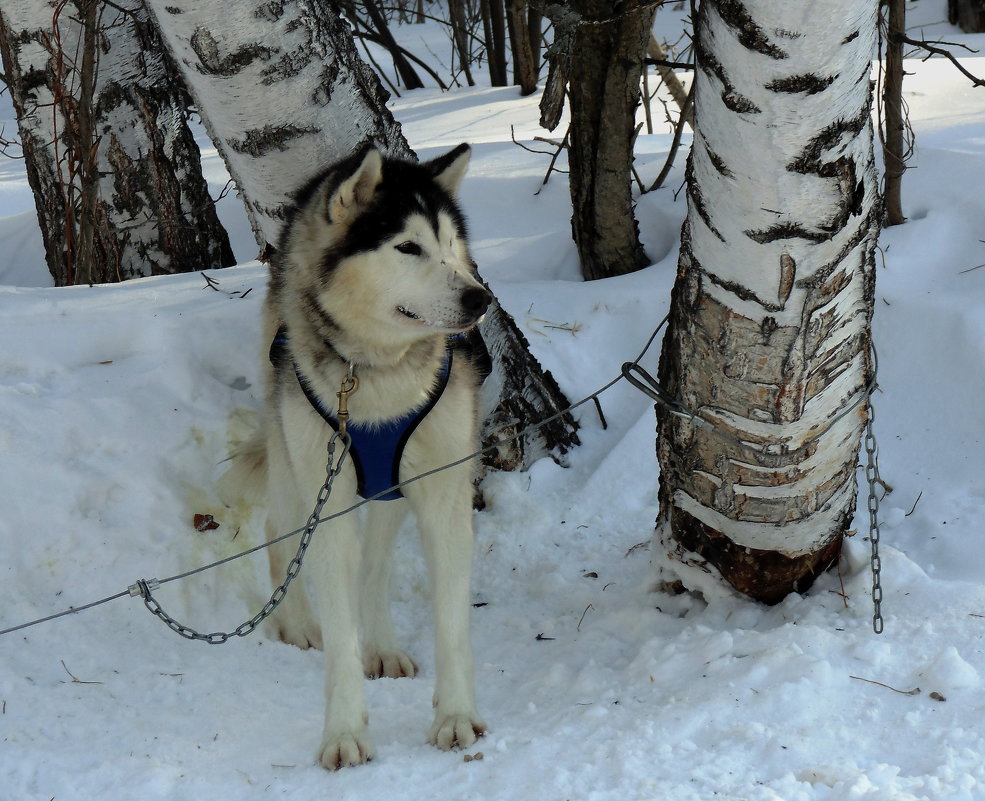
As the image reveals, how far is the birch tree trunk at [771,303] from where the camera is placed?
1.99m

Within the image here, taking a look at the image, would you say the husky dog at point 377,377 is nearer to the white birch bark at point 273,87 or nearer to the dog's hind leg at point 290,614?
the dog's hind leg at point 290,614

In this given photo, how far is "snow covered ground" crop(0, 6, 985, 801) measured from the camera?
2.14 metres

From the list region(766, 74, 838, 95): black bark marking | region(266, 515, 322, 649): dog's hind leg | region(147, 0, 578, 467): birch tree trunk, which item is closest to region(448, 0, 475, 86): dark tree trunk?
region(147, 0, 578, 467): birch tree trunk

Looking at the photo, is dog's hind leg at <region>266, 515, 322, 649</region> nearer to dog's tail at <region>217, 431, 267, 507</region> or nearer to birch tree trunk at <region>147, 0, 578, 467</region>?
dog's tail at <region>217, 431, 267, 507</region>

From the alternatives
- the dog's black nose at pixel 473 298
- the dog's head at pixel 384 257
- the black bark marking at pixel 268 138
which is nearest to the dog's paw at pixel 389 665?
the dog's head at pixel 384 257

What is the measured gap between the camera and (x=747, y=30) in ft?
6.43

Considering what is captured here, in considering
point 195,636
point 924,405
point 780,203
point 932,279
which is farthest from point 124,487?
point 932,279

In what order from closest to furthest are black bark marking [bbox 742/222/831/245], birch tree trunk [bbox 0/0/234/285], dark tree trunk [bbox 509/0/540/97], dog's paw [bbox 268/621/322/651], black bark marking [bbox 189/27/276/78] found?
black bark marking [bbox 742/222/831/245] < black bark marking [bbox 189/27/276/78] < dog's paw [bbox 268/621/322/651] < birch tree trunk [bbox 0/0/234/285] < dark tree trunk [bbox 509/0/540/97]

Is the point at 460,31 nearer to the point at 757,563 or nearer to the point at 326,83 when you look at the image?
the point at 326,83

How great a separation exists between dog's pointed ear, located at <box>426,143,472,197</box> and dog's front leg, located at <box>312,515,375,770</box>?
935mm

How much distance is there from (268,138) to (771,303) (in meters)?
1.58

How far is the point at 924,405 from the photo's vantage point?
11.4ft

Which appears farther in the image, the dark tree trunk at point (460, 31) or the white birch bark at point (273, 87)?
the dark tree trunk at point (460, 31)

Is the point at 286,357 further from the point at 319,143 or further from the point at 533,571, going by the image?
the point at 533,571
